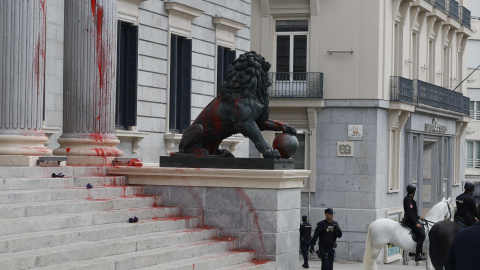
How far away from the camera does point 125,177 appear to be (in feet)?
56.7

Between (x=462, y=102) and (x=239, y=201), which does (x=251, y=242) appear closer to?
(x=239, y=201)

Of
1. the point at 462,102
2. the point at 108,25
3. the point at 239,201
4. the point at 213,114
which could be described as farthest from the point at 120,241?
the point at 462,102

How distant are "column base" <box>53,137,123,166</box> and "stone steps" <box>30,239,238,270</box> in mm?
2867

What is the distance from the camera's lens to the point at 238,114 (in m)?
17.2

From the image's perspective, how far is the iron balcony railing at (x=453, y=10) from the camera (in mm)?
48644

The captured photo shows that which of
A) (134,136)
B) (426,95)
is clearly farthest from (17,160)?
(426,95)

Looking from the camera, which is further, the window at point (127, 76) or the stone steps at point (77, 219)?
the window at point (127, 76)

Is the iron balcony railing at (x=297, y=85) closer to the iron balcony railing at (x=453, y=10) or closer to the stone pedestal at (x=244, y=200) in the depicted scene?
the iron balcony railing at (x=453, y=10)

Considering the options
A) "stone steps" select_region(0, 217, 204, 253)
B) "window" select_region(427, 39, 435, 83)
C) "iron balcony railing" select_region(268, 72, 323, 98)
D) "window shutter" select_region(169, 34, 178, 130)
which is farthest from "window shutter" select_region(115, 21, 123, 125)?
"window" select_region(427, 39, 435, 83)

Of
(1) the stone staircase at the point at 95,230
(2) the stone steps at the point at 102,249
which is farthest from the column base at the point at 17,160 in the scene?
(2) the stone steps at the point at 102,249

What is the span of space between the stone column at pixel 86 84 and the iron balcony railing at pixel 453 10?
32522 mm

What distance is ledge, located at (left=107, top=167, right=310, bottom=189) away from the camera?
638 inches

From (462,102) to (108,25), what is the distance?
34.7 m

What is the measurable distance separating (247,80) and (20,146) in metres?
3.66
